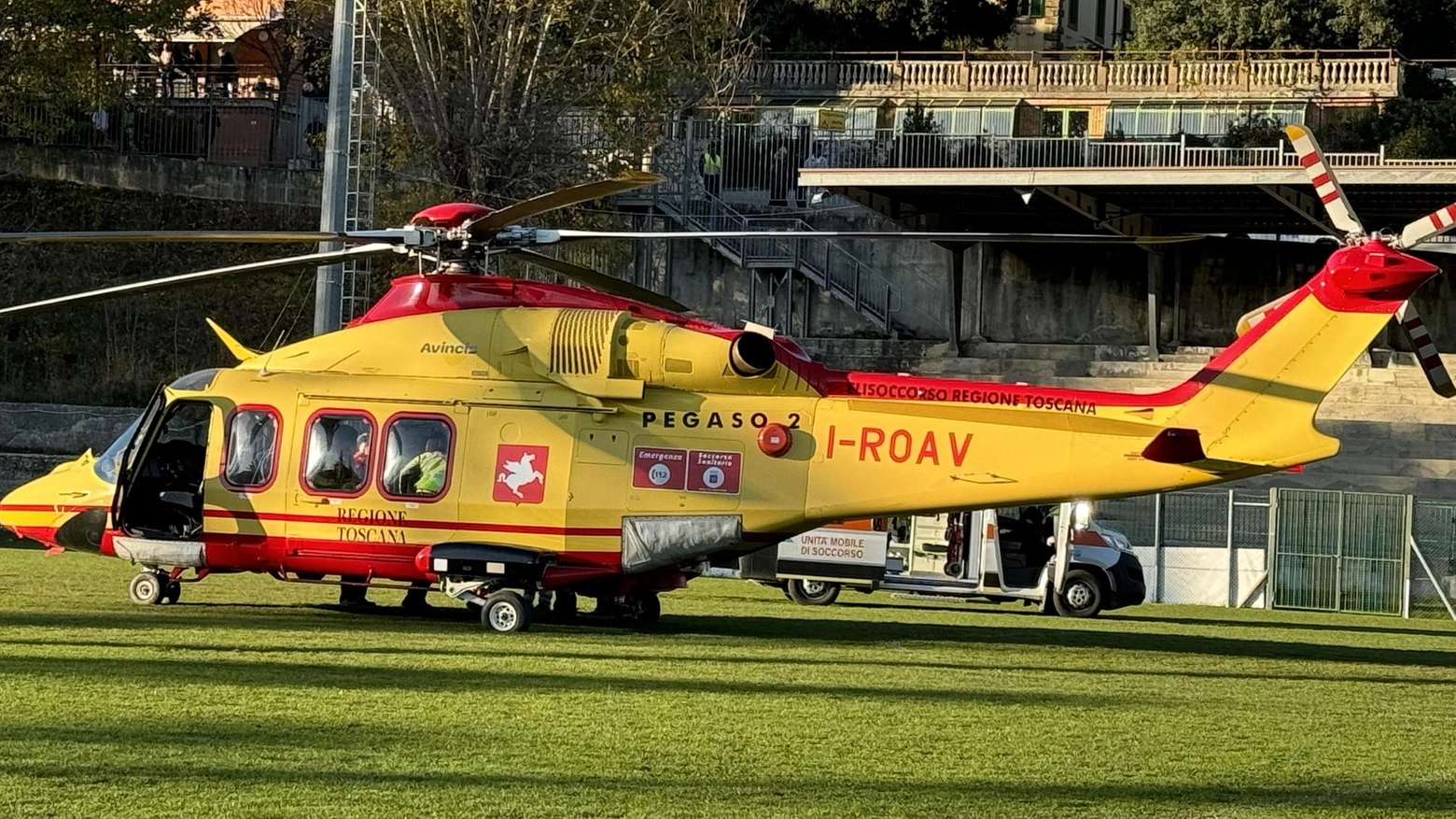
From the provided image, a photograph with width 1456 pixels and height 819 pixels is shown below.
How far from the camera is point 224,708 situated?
10961 mm

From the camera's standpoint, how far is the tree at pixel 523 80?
3856 centimetres

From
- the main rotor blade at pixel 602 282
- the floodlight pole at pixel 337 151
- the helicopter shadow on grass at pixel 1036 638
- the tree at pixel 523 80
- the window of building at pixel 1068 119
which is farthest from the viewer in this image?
the window of building at pixel 1068 119

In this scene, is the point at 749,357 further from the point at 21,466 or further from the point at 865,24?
the point at 865,24

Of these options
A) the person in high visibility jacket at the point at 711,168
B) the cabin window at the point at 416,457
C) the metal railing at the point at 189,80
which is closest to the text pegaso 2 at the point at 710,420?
the cabin window at the point at 416,457

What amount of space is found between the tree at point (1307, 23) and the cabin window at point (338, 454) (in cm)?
4841

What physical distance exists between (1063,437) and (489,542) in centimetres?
524

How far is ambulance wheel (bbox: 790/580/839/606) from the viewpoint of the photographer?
25219 mm

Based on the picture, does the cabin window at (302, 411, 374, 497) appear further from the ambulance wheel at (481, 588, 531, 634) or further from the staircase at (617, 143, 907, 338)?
the staircase at (617, 143, 907, 338)

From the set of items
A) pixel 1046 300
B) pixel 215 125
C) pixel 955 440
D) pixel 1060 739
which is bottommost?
pixel 1060 739

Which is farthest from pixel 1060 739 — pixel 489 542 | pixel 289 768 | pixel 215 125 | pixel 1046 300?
pixel 215 125

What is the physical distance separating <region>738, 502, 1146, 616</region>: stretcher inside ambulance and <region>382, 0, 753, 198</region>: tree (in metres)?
16.4

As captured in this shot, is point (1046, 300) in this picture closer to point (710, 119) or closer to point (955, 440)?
point (710, 119)

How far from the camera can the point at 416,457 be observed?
17.2 meters

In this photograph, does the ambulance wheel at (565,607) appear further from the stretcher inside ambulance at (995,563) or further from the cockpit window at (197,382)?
the stretcher inside ambulance at (995,563)
